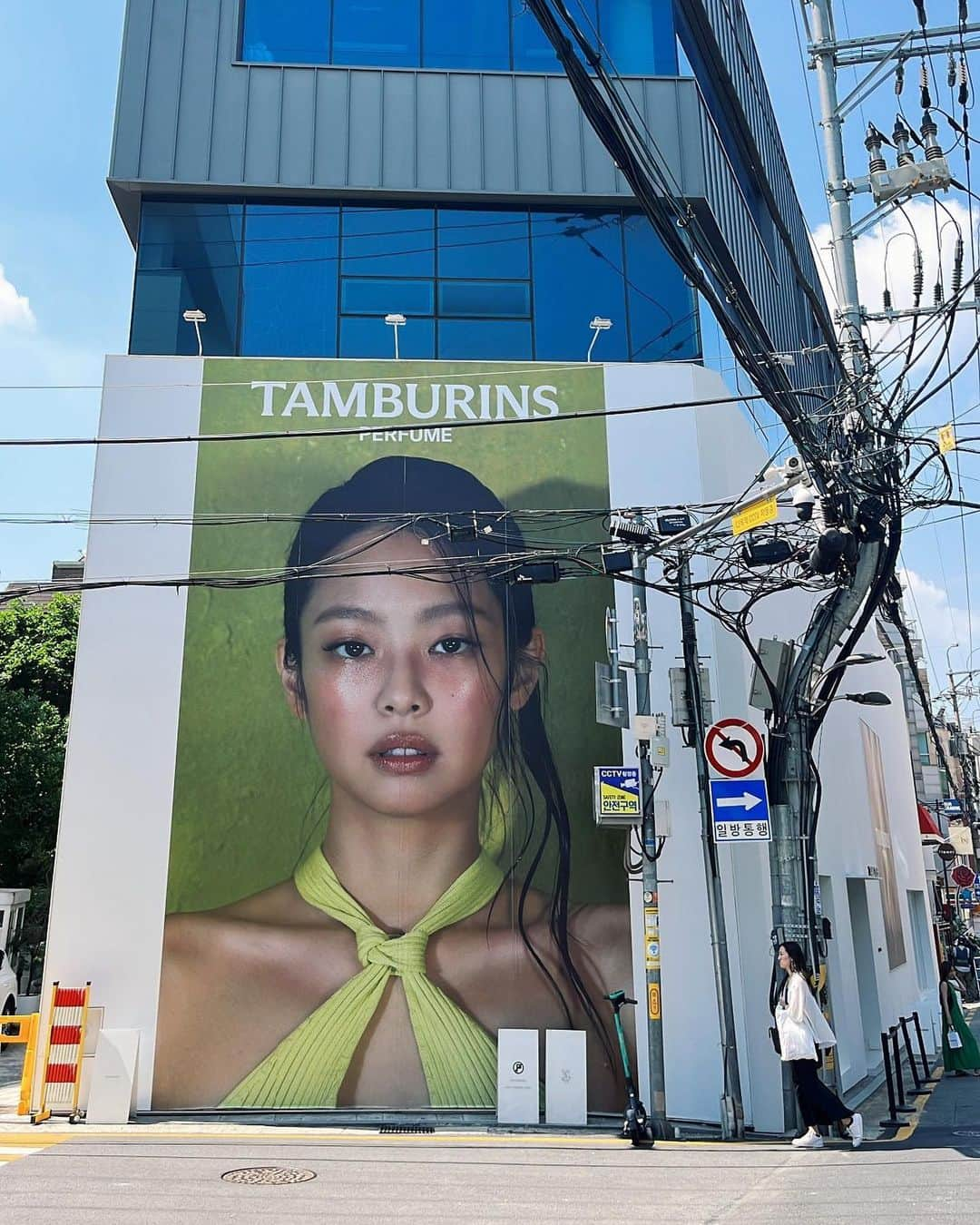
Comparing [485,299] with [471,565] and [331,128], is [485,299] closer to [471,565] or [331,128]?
[331,128]

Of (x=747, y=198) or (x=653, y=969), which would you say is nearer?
(x=653, y=969)

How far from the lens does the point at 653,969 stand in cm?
1094

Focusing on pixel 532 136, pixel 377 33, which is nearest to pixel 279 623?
pixel 532 136

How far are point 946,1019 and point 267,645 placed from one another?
12.5 metres

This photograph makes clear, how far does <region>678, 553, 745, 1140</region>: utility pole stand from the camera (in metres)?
11.1

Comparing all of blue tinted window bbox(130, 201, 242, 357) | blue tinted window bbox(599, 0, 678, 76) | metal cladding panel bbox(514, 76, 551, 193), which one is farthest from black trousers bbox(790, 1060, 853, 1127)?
blue tinted window bbox(599, 0, 678, 76)

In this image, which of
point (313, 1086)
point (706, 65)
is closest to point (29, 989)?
point (313, 1086)

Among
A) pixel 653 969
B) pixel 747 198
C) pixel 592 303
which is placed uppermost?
pixel 747 198

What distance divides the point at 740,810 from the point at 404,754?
4224 mm

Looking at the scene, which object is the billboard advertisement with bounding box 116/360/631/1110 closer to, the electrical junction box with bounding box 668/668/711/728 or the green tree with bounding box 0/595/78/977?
the electrical junction box with bounding box 668/668/711/728

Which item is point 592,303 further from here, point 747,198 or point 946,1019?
point 946,1019

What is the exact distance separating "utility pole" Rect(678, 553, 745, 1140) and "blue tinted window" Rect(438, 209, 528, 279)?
6.39 metres

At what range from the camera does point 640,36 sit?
56.1 ft

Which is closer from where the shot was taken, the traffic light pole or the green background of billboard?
the green background of billboard
